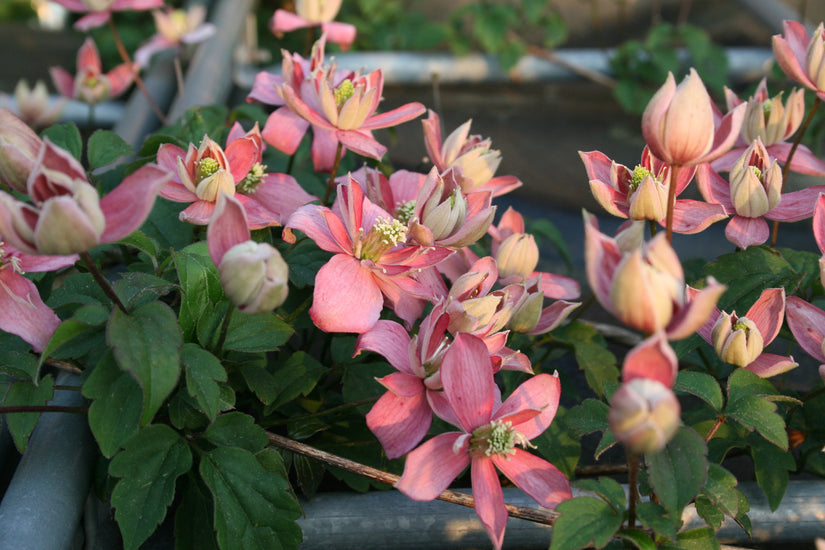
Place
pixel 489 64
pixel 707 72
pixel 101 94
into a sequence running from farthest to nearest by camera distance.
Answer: pixel 489 64 → pixel 707 72 → pixel 101 94

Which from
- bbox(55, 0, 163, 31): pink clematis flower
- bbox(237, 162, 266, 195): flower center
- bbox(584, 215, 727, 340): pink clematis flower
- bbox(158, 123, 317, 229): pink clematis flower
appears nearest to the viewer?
bbox(584, 215, 727, 340): pink clematis flower

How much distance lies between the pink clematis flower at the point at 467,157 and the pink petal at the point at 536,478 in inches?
12.9

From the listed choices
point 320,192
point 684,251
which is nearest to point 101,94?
point 320,192

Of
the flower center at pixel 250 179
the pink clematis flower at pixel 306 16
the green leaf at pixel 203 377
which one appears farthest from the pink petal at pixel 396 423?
the pink clematis flower at pixel 306 16

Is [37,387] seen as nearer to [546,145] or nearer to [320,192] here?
[320,192]

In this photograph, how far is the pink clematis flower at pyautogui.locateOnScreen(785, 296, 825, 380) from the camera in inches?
30.9

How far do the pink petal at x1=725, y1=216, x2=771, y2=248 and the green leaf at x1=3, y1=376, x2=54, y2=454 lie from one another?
759 mm

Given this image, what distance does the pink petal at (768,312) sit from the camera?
2.56ft

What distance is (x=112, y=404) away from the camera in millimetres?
664

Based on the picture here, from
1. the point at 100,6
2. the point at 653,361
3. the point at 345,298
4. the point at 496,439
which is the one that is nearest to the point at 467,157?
the point at 345,298

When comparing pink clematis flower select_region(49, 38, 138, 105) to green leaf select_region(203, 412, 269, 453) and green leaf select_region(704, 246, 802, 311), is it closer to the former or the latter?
green leaf select_region(203, 412, 269, 453)

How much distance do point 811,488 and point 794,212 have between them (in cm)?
33

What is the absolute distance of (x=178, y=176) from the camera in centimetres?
86

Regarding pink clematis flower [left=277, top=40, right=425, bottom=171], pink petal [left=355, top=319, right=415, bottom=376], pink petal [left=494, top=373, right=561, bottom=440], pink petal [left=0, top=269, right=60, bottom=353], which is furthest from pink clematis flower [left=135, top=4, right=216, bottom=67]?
pink petal [left=494, top=373, right=561, bottom=440]
